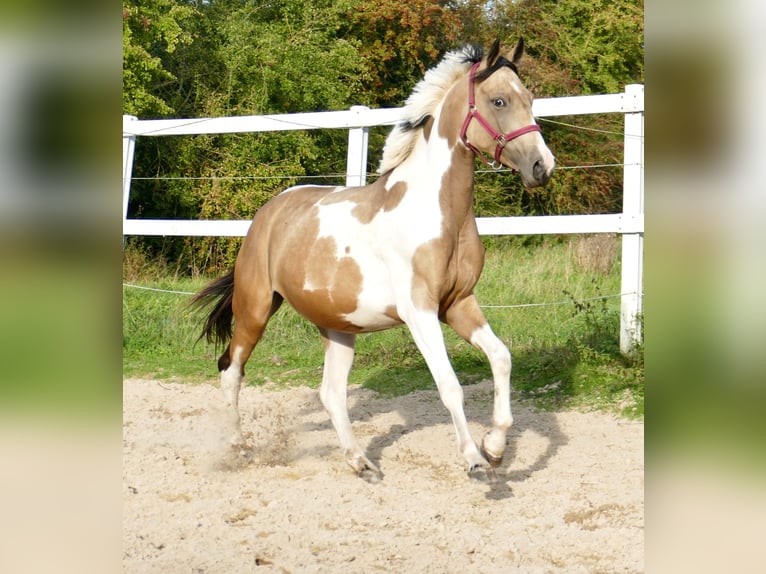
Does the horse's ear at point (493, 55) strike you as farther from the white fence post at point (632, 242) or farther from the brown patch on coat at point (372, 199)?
the white fence post at point (632, 242)

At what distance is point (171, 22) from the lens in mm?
11828

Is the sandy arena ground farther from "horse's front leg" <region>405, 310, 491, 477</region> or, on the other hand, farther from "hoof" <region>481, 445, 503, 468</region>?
"horse's front leg" <region>405, 310, 491, 477</region>

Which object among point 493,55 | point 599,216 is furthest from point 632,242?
point 493,55

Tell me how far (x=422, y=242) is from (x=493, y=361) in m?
0.68

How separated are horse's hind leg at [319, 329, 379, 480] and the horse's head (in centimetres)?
146

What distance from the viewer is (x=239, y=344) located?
195 inches

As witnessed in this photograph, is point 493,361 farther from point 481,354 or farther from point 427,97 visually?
point 481,354

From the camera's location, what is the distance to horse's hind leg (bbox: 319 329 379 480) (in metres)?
4.56

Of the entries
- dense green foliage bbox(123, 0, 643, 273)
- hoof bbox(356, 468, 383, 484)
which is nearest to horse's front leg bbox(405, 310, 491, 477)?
hoof bbox(356, 468, 383, 484)

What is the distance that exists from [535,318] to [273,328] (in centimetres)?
239

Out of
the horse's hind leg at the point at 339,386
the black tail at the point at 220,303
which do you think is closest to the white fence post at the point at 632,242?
the horse's hind leg at the point at 339,386
